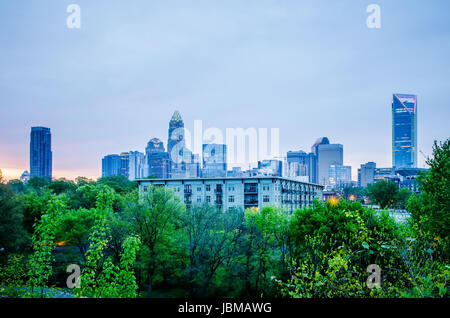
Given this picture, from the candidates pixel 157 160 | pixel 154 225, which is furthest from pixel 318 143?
pixel 154 225

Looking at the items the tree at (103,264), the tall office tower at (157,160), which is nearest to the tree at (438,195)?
the tree at (103,264)

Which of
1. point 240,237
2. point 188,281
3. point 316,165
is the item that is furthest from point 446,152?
point 316,165

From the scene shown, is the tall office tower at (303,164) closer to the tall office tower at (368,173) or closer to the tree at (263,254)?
the tree at (263,254)

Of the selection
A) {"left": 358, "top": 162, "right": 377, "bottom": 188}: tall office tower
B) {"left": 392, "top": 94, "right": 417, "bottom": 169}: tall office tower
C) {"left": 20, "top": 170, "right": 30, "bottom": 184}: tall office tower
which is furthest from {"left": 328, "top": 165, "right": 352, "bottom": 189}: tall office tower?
{"left": 20, "top": 170, "right": 30, "bottom": 184}: tall office tower

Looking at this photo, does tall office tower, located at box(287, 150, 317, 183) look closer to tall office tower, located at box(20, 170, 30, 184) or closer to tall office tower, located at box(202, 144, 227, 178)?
tall office tower, located at box(202, 144, 227, 178)

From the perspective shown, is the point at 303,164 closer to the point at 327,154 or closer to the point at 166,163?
the point at 327,154
